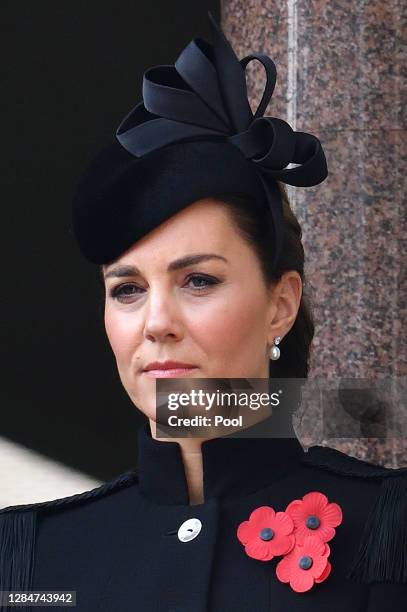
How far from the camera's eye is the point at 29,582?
3.39m

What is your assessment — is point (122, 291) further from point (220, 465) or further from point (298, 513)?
point (298, 513)

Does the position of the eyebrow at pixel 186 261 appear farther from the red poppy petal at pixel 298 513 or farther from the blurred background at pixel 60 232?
the blurred background at pixel 60 232

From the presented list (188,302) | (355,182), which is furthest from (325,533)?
(355,182)

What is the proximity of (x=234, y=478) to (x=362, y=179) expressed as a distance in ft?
5.29

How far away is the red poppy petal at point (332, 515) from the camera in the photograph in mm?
3230

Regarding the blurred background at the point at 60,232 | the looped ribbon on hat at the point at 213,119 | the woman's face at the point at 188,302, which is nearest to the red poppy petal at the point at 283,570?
the woman's face at the point at 188,302

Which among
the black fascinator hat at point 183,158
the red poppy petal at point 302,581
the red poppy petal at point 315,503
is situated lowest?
the red poppy petal at point 302,581

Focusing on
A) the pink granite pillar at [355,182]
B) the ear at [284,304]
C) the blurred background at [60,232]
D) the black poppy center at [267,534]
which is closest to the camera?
the black poppy center at [267,534]

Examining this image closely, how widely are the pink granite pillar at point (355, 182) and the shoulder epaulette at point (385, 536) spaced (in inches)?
52.7

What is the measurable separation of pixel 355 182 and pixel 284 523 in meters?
1.67

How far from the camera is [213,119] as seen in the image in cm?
328

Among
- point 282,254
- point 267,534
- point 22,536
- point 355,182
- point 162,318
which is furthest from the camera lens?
point 355,182

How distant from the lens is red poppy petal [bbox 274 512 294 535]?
3237mm

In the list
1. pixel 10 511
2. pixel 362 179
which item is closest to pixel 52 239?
pixel 362 179
